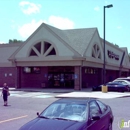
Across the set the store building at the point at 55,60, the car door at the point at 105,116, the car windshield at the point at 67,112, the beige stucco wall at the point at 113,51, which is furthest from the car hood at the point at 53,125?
the beige stucco wall at the point at 113,51

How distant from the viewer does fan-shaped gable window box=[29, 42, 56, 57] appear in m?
31.6

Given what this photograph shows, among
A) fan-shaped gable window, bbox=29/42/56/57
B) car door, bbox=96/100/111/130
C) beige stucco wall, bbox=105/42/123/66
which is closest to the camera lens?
car door, bbox=96/100/111/130

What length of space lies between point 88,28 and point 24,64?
10.8 m

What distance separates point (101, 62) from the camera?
35.7m

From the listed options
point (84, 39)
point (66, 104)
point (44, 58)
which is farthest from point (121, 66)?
point (66, 104)

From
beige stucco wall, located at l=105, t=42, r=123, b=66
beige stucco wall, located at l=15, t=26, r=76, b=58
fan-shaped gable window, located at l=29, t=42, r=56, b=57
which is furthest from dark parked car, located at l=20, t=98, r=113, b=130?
beige stucco wall, located at l=105, t=42, r=123, b=66

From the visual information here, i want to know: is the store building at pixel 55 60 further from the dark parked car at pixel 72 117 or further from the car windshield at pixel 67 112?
the car windshield at pixel 67 112

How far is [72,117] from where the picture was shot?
21.2 ft

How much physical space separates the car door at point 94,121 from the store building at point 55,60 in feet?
71.7

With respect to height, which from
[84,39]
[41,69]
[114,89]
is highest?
[84,39]

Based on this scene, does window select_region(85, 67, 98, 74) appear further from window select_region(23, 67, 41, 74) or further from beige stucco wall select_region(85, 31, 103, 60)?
window select_region(23, 67, 41, 74)

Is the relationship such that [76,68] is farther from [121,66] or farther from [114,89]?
[121,66]

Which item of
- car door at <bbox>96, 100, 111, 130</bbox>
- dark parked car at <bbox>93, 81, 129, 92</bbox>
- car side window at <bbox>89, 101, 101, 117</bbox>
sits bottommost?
dark parked car at <bbox>93, 81, 129, 92</bbox>

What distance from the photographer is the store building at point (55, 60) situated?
30.5 meters
